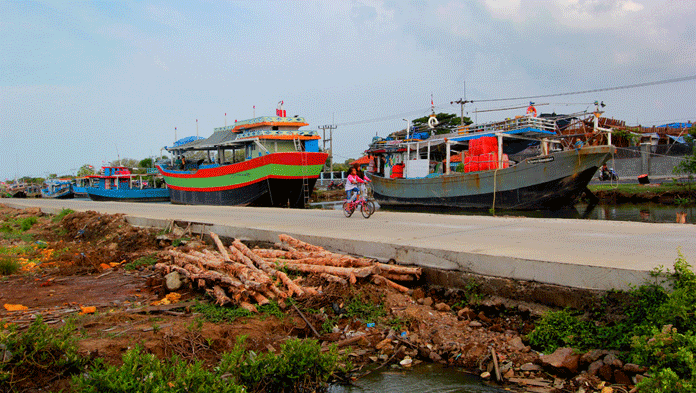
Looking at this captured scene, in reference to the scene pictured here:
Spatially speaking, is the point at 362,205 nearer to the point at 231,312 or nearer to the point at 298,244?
the point at 298,244

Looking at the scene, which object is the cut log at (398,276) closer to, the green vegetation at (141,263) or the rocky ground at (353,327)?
the rocky ground at (353,327)

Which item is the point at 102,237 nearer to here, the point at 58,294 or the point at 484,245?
the point at 58,294

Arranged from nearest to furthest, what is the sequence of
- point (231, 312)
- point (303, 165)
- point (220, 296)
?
point (231, 312) → point (220, 296) → point (303, 165)

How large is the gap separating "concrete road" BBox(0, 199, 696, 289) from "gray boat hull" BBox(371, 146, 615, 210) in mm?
12958

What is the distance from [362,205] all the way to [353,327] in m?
6.81

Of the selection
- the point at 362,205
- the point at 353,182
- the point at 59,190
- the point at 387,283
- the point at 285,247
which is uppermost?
the point at 59,190

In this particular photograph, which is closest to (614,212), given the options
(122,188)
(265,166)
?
(265,166)

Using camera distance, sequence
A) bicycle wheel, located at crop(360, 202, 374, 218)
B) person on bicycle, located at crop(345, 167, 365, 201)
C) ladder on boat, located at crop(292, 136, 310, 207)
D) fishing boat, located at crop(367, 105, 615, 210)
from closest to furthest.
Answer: bicycle wheel, located at crop(360, 202, 374, 218), person on bicycle, located at crop(345, 167, 365, 201), fishing boat, located at crop(367, 105, 615, 210), ladder on boat, located at crop(292, 136, 310, 207)

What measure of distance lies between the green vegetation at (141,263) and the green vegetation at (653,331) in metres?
7.16

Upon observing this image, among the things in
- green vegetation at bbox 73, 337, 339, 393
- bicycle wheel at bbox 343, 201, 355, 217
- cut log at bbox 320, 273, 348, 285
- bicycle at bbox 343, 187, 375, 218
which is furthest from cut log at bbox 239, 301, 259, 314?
bicycle wheel at bbox 343, 201, 355, 217

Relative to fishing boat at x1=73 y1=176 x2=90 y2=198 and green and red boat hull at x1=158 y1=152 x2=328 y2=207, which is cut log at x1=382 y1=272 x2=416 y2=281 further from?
fishing boat at x1=73 y1=176 x2=90 y2=198

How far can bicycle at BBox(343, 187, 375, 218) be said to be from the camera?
11602 millimetres

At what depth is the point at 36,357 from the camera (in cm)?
340

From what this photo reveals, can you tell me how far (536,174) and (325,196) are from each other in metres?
22.7
